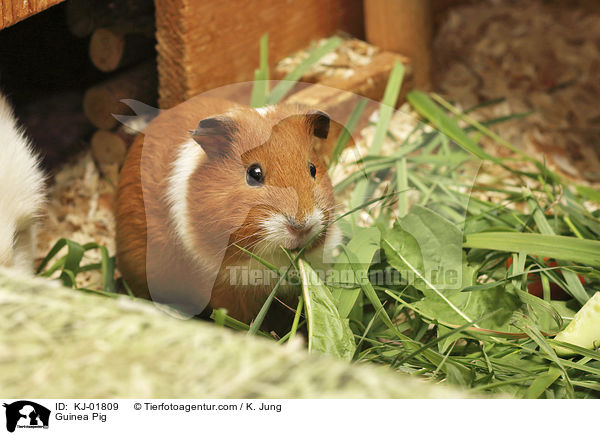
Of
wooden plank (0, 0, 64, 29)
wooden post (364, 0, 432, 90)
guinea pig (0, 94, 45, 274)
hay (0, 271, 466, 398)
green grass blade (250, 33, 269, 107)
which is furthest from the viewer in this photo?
wooden post (364, 0, 432, 90)

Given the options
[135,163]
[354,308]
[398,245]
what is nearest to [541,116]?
[398,245]

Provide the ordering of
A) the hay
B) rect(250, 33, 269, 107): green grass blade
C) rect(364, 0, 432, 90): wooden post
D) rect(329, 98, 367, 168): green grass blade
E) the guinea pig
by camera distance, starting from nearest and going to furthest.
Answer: the hay → the guinea pig → rect(250, 33, 269, 107): green grass blade → rect(329, 98, 367, 168): green grass blade → rect(364, 0, 432, 90): wooden post

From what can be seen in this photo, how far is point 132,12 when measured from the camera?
2225mm

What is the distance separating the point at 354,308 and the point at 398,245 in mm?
241

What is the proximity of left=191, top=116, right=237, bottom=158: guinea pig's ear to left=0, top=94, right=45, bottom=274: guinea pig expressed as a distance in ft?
2.06

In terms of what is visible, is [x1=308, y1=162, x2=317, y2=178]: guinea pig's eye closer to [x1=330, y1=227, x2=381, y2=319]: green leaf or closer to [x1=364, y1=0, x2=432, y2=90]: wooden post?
[x1=330, y1=227, x2=381, y2=319]: green leaf

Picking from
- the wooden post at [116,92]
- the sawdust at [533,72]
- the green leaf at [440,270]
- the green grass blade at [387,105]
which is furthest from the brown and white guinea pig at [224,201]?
the sawdust at [533,72]

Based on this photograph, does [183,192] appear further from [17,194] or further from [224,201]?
[17,194]

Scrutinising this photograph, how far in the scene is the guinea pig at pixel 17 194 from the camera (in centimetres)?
175

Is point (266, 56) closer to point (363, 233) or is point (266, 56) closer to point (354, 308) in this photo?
point (363, 233)

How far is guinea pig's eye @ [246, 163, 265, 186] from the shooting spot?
1.58 metres

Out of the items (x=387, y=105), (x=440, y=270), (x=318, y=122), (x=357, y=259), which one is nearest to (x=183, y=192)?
(x=318, y=122)
